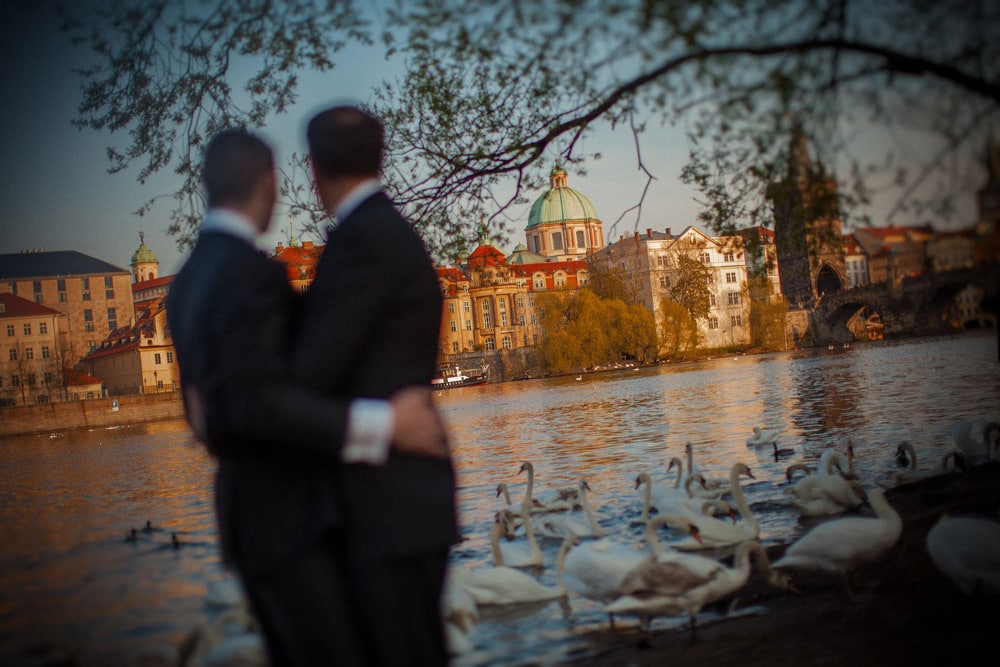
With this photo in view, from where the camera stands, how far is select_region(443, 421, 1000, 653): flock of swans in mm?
4469

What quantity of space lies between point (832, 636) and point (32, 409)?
42.6m

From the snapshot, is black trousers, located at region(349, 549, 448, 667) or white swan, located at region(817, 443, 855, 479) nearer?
black trousers, located at region(349, 549, 448, 667)

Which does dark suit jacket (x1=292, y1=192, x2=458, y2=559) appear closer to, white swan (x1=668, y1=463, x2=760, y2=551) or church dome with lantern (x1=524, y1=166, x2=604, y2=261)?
white swan (x1=668, y1=463, x2=760, y2=551)

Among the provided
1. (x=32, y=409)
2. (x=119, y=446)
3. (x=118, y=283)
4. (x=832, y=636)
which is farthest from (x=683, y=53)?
(x=32, y=409)

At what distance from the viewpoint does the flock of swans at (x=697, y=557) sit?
4469 millimetres

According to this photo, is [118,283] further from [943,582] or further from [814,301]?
[814,301]

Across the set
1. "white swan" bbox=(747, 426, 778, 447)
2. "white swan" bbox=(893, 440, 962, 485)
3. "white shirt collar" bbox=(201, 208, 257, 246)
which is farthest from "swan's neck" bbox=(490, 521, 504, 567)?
"white swan" bbox=(747, 426, 778, 447)

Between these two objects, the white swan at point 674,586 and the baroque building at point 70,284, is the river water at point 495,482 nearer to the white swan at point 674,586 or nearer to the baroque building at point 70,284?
the white swan at point 674,586

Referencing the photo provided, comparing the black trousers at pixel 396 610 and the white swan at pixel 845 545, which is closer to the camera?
the black trousers at pixel 396 610

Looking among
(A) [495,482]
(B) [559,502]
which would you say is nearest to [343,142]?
(B) [559,502]

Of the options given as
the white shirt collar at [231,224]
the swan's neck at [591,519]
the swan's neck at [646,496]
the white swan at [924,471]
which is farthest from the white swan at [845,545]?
the white shirt collar at [231,224]

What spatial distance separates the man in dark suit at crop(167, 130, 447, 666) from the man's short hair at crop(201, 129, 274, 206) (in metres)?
→ 0.12

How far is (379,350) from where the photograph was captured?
76.4 inches

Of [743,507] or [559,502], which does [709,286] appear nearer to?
[559,502]
